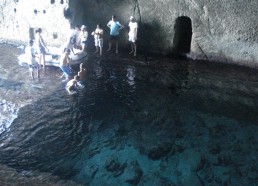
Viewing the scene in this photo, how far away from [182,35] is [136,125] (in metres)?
8.75

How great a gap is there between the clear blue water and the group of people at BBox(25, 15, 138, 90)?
0.72m

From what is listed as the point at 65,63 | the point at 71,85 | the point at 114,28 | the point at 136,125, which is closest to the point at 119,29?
the point at 114,28

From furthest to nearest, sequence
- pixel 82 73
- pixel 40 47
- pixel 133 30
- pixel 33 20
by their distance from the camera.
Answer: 1. pixel 33 20
2. pixel 133 30
3. pixel 40 47
4. pixel 82 73

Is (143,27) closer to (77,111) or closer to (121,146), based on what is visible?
(77,111)

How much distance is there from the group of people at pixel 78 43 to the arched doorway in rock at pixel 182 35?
2.32 m

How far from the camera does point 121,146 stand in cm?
1103

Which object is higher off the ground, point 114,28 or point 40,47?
point 114,28

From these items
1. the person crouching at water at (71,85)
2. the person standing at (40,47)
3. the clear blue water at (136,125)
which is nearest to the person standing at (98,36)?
the clear blue water at (136,125)

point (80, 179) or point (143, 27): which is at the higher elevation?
point (143, 27)

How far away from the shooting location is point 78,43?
17.6 meters

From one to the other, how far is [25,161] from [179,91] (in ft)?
24.5

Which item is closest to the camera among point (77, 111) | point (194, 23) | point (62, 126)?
point (62, 126)

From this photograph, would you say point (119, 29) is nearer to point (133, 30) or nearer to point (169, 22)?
point (133, 30)

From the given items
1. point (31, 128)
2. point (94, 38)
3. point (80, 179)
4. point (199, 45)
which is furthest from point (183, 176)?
point (94, 38)
